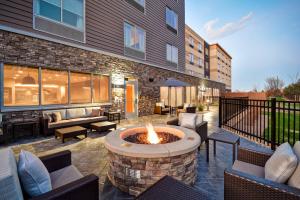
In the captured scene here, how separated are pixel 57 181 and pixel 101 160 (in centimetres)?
188

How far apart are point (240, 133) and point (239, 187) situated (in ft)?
18.0

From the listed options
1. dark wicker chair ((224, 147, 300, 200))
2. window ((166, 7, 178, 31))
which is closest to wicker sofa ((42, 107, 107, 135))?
dark wicker chair ((224, 147, 300, 200))

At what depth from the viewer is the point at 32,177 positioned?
1.67m

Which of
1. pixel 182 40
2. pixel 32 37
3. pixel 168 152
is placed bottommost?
pixel 168 152

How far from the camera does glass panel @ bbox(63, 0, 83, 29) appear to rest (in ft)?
24.4

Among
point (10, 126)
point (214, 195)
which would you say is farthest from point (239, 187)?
point (10, 126)

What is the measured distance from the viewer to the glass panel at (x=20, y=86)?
5848 millimetres

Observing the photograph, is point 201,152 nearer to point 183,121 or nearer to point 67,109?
point 183,121

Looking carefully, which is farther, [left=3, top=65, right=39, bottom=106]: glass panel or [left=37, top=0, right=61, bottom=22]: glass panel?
A: [left=37, top=0, right=61, bottom=22]: glass panel

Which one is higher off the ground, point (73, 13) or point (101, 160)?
point (73, 13)

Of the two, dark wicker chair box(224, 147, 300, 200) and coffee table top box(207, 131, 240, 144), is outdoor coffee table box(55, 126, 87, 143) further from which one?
dark wicker chair box(224, 147, 300, 200)

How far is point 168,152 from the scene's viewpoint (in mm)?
2555

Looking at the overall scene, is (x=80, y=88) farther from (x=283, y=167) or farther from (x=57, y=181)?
(x=283, y=167)

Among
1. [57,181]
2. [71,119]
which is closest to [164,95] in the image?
[71,119]
